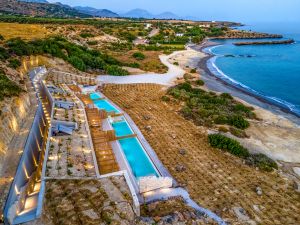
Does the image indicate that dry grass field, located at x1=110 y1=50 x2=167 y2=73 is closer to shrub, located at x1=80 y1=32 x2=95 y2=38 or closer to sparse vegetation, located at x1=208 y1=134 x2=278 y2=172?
shrub, located at x1=80 y1=32 x2=95 y2=38

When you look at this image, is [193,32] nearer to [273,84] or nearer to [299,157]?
[273,84]

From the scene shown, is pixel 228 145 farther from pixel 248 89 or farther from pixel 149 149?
pixel 248 89

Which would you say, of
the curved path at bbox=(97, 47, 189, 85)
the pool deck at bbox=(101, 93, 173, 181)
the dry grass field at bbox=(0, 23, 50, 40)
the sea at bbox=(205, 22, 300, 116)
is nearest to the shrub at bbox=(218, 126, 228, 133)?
the pool deck at bbox=(101, 93, 173, 181)

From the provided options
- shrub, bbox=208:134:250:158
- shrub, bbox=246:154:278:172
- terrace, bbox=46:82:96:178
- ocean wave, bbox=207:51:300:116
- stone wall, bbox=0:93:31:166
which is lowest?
ocean wave, bbox=207:51:300:116

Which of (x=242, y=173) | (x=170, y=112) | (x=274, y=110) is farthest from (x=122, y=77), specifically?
(x=242, y=173)

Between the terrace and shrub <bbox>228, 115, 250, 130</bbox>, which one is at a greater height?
the terrace

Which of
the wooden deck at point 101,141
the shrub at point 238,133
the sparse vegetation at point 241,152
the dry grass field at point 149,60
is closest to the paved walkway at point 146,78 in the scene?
the dry grass field at point 149,60

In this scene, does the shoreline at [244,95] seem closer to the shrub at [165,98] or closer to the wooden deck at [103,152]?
the shrub at [165,98]
